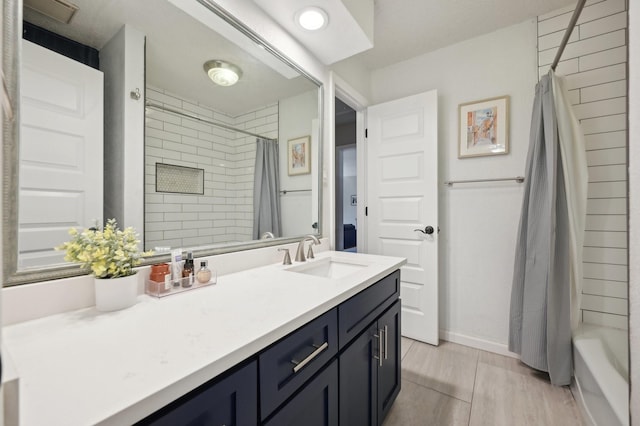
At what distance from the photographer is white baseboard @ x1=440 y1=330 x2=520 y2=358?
2109 mm

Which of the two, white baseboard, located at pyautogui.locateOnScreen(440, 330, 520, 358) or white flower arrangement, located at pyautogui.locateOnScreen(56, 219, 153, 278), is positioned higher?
white flower arrangement, located at pyautogui.locateOnScreen(56, 219, 153, 278)

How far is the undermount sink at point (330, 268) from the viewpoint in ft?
5.08

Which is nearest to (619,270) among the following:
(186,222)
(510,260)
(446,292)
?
(510,260)

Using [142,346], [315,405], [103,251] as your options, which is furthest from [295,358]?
[103,251]

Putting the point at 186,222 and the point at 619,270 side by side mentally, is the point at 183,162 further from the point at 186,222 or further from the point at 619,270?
the point at 619,270

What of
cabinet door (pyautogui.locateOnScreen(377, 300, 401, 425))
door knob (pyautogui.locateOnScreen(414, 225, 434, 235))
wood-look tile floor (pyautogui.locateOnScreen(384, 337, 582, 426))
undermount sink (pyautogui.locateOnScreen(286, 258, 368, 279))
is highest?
door knob (pyautogui.locateOnScreen(414, 225, 434, 235))

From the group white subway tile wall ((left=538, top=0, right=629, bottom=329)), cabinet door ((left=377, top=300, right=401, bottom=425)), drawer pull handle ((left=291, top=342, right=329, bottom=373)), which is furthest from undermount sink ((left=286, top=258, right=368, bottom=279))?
white subway tile wall ((left=538, top=0, right=629, bottom=329))

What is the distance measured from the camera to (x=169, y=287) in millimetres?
989

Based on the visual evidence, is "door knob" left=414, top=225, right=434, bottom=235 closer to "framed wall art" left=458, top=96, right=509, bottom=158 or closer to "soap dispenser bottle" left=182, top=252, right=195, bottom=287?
"framed wall art" left=458, top=96, right=509, bottom=158

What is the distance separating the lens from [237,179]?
1.38m

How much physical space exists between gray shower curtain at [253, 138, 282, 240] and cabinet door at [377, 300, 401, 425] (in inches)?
29.7

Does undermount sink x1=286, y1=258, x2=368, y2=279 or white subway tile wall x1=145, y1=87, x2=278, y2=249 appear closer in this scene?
white subway tile wall x1=145, y1=87, x2=278, y2=249

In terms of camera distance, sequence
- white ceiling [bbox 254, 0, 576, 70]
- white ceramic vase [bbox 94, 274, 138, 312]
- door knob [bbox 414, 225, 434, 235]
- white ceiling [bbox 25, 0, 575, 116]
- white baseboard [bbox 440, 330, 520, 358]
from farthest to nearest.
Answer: door knob [bbox 414, 225, 434, 235] < white baseboard [bbox 440, 330, 520, 358] < white ceiling [bbox 254, 0, 576, 70] < white ceiling [bbox 25, 0, 575, 116] < white ceramic vase [bbox 94, 274, 138, 312]

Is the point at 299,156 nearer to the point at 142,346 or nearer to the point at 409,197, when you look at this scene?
the point at 409,197
